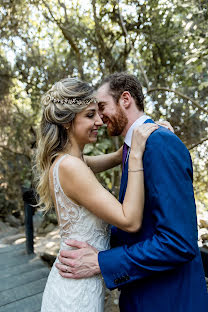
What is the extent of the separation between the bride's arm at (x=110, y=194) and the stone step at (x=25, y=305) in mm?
1953

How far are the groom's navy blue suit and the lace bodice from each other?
0.79 ft

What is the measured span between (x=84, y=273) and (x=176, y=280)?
19.0 inches

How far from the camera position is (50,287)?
1.58 m

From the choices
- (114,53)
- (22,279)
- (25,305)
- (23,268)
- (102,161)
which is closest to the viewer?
(102,161)

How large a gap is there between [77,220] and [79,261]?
227 mm

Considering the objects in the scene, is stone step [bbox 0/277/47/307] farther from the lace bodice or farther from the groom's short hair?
the groom's short hair

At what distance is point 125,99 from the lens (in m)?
1.73

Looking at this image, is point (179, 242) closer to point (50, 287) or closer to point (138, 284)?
point (138, 284)

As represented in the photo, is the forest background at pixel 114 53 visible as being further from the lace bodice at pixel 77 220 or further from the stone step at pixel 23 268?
the lace bodice at pixel 77 220

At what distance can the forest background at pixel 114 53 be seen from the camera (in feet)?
14.9

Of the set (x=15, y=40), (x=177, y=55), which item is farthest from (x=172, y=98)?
(x=15, y=40)

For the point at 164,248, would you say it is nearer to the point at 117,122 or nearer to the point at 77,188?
the point at 77,188

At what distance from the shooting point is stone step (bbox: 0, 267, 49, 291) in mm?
3234

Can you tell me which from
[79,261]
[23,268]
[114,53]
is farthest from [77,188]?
[114,53]
